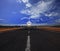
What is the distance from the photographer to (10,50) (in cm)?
1188

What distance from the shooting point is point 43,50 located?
39.3 feet

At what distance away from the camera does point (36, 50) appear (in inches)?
471

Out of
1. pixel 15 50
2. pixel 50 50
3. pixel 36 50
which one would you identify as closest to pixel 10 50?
pixel 15 50

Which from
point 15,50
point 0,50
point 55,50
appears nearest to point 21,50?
point 15,50

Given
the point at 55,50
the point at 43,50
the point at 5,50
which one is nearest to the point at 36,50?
the point at 43,50

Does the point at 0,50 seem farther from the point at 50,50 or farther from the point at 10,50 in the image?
the point at 50,50

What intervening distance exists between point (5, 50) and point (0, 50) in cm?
35

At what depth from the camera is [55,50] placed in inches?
471

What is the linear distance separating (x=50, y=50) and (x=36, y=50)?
906 mm

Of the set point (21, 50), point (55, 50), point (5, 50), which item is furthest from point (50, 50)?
point (5, 50)

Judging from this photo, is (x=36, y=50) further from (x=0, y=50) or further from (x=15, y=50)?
(x=0, y=50)

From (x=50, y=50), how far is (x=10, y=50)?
2574 mm

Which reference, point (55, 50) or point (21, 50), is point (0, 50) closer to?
point (21, 50)

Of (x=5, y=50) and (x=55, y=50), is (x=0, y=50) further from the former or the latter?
(x=55, y=50)
